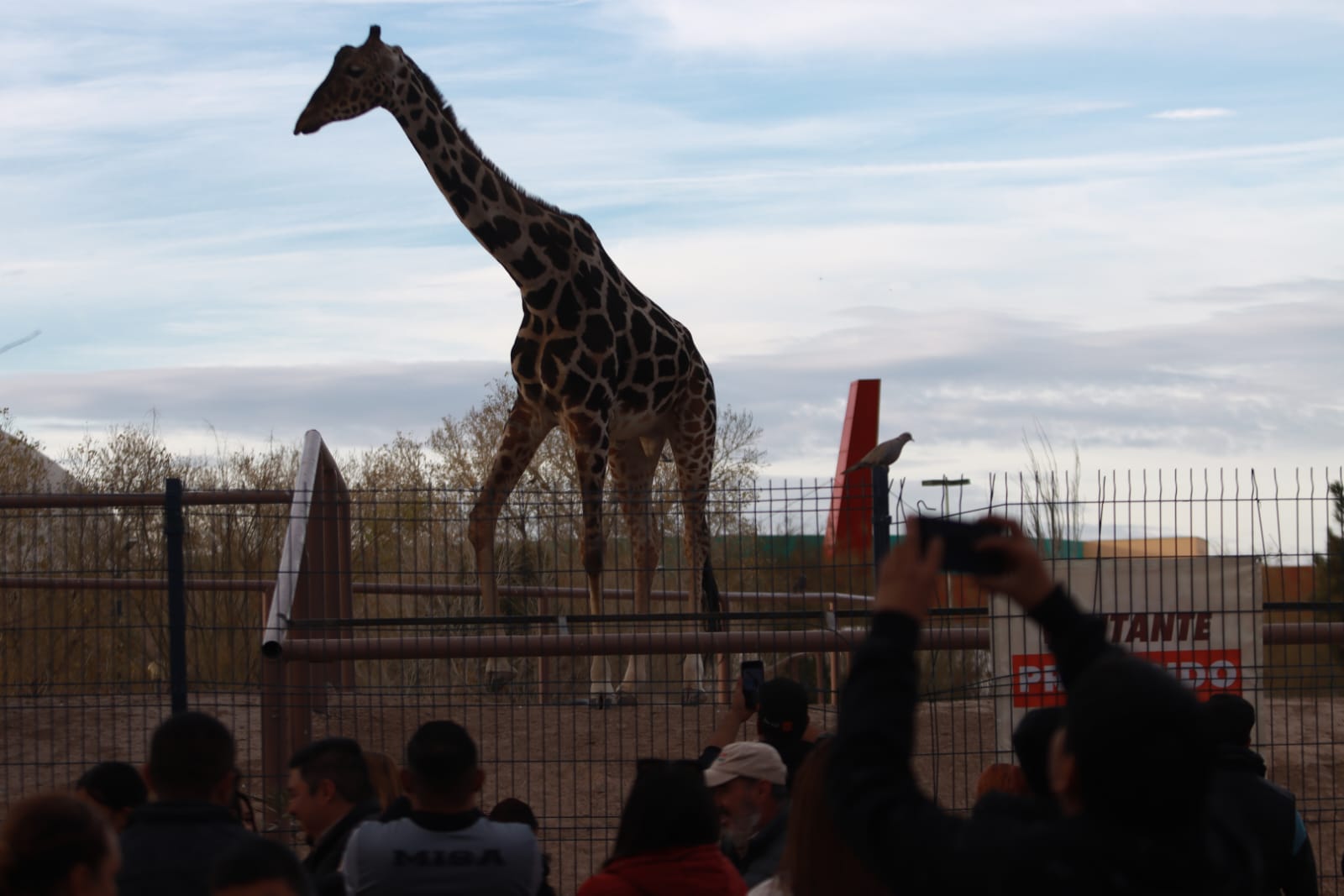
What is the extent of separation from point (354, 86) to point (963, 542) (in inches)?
334

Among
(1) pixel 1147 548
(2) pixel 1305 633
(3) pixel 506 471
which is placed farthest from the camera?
(3) pixel 506 471

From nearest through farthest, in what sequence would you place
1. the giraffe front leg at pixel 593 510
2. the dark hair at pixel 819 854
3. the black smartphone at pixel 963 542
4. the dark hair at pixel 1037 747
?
the black smartphone at pixel 963 542 < the dark hair at pixel 1037 747 < the dark hair at pixel 819 854 < the giraffe front leg at pixel 593 510

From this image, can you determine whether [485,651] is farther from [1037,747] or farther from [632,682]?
[1037,747]

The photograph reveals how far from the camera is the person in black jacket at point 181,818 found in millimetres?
3389

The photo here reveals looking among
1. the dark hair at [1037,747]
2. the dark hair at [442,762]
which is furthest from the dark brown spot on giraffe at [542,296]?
the dark hair at [1037,747]

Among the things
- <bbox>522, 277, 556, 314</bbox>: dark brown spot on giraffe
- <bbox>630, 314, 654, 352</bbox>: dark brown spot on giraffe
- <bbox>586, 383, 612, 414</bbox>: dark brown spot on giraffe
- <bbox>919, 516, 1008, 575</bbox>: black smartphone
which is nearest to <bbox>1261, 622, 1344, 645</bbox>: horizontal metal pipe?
<bbox>586, 383, 612, 414</bbox>: dark brown spot on giraffe

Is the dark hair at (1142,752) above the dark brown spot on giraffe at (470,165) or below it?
below

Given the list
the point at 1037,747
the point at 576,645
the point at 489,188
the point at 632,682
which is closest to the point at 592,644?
the point at 576,645

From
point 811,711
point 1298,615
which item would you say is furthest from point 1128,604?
point 811,711

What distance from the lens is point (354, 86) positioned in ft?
33.3

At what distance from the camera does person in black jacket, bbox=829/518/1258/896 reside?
2102 millimetres

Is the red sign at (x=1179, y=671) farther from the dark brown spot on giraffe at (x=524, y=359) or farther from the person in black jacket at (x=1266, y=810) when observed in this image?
the dark brown spot on giraffe at (x=524, y=359)

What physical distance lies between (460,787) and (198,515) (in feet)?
13.7

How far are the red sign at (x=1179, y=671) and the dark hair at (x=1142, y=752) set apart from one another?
5.24m
